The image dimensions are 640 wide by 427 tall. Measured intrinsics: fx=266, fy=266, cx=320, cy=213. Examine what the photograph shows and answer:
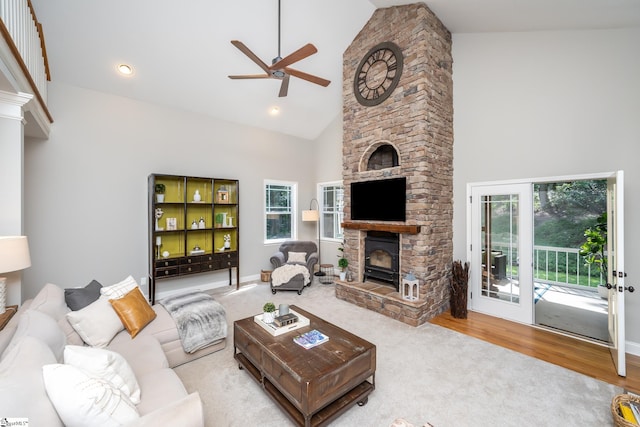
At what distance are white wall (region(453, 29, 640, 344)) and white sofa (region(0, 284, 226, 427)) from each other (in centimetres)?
418


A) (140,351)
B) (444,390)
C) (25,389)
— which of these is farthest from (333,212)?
(25,389)

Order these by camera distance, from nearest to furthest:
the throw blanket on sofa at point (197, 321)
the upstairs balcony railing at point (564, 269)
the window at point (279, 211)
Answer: the throw blanket on sofa at point (197, 321) < the upstairs balcony railing at point (564, 269) < the window at point (279, 211)

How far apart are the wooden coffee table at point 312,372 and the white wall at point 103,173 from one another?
339 cm

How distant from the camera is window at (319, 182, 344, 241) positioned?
6543mm

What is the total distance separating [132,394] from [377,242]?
12.1 feet

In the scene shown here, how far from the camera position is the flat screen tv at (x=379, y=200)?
4020 millimetres

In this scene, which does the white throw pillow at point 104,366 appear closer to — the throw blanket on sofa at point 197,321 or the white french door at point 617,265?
the throw blanket on sofa at point 197,321

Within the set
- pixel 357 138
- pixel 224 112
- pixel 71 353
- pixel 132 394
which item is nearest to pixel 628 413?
pixel 132 394

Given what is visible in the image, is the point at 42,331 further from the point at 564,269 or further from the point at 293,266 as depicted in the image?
the point at 564,269

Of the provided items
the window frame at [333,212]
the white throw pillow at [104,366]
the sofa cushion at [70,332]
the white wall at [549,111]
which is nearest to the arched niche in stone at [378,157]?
the white wall at [549,111]

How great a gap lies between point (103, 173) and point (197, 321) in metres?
3.21

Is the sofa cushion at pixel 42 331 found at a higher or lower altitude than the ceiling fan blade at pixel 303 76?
lower

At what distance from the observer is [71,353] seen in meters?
1.47

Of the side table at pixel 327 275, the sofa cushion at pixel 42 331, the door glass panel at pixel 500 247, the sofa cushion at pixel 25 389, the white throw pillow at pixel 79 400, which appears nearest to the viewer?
the sofa cushion at pixel 25 389
